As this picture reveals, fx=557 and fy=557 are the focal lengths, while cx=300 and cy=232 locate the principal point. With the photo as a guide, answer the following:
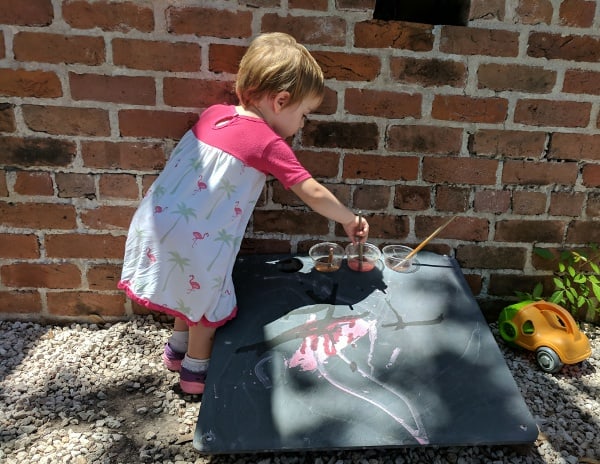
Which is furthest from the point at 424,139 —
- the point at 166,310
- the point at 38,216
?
the point at 38,216

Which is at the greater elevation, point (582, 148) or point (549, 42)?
point (549, 42)

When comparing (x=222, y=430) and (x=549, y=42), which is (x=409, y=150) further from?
(x=222, y=430)

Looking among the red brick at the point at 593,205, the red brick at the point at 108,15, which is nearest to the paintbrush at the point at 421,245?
the red brick at the point at 593,205

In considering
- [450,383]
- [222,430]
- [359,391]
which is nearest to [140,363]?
[222,430]

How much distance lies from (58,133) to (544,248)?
191 cm

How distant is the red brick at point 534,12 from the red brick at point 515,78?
0.15 meters

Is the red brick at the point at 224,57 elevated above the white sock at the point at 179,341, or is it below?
above

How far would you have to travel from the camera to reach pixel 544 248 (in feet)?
7.38

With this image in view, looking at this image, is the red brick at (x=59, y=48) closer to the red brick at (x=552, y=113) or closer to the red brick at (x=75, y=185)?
the red brick at (x=75, y=185)

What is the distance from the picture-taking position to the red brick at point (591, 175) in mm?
2129

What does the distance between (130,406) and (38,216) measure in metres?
0.81

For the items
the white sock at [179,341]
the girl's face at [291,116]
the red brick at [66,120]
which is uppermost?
the girl's face at [291,116]

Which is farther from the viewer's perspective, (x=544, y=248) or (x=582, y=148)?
(x=544, y=248)

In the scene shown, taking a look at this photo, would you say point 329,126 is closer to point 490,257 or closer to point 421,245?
point 421,245
